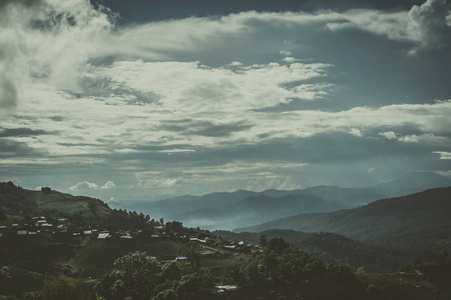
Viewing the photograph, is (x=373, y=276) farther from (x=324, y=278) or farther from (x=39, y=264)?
(x=39, y=264)

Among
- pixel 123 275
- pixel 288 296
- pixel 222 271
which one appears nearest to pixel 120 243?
pixel 222 271

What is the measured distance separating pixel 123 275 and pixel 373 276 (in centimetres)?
9087

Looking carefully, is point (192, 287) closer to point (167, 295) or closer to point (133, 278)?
point (167, 295)

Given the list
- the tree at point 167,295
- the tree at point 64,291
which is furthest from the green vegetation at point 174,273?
the tree at point 167,295

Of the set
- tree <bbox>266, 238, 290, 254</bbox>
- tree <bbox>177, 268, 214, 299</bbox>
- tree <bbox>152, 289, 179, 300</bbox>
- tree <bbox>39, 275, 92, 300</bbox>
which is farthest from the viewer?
tree <bbox>266, 238, 290, 254</bbox>

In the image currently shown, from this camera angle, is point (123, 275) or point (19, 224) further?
point (19, 224)

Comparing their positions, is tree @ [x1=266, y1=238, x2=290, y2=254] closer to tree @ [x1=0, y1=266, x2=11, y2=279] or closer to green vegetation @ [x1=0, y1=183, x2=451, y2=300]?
green vegetation @ [x1=0, y1=183, x2=451, y2=300]

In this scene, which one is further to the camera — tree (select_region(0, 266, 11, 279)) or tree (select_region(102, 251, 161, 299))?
tree (select_region(0, 266, 11, 279))

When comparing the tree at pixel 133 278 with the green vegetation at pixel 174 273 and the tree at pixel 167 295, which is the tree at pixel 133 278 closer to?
the green vegetation at pixel 174 273

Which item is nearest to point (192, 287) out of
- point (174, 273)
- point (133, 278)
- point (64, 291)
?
point (133, 278)

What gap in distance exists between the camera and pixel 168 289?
93.1 metres

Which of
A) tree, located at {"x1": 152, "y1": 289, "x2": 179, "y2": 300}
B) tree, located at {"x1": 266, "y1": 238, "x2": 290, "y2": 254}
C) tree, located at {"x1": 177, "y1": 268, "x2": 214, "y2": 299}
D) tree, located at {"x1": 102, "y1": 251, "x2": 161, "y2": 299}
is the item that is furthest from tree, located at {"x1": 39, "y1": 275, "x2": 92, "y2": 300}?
tree, located at {"x1": 266, "y1": 238, "x2": 290, "y2": 254}

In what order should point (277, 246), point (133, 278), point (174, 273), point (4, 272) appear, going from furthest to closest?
point (277, 246), point (4, 272), point (174, 273), point (133, 278)

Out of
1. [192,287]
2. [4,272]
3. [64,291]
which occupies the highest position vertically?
[64,291]
